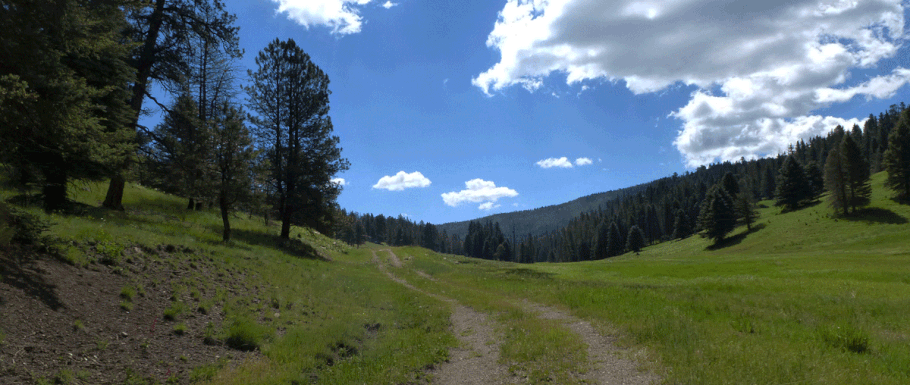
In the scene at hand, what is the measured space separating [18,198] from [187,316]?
32.7 ft

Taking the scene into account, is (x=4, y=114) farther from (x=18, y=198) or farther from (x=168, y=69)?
(x=168, y=69)

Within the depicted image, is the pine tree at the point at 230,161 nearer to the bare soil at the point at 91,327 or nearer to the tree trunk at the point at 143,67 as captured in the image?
the tree trunk at the point at 143,67

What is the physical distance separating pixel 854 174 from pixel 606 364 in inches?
3136

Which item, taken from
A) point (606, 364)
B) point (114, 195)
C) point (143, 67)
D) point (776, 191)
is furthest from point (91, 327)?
point (776, 191)

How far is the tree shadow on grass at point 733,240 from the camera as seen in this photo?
69562mm

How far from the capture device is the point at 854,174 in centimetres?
5994

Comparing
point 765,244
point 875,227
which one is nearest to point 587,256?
point 765,244

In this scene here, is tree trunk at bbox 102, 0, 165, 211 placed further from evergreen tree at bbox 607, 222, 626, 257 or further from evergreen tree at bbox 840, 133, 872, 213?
evergreen tree at bbox 607, 222, 626, 257

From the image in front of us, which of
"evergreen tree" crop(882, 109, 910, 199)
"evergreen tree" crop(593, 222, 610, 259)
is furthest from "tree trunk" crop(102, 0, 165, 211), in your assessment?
"evergreen tree" crop(593, 222, 610, 259)

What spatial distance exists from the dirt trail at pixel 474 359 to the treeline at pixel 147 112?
32.7 ft

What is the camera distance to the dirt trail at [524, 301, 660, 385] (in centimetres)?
693

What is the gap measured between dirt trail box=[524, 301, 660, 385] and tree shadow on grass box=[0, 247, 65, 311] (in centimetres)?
1007

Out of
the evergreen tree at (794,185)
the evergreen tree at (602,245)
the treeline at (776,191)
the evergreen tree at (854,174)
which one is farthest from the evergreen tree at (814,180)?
the evergreen tree at (602,245)

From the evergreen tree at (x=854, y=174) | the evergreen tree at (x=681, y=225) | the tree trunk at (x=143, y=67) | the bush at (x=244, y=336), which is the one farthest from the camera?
the evergreen tree at (x=681, y=225)
